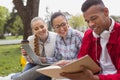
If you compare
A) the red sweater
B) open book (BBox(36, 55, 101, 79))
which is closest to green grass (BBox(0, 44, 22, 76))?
the red sweater

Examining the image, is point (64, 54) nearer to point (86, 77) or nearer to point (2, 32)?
point (86, 77)

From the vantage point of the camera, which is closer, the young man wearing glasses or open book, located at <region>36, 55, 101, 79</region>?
open book, located at <region>36, 55, 101, 79</region>

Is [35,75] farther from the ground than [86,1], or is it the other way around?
[86,1]

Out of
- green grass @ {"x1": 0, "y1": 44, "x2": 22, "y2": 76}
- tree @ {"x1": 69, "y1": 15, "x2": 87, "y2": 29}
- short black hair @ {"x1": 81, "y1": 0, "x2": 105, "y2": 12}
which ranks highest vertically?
short black hair @ {"x1": 81, "y1": 0, "x2": 105, "y2": 12}

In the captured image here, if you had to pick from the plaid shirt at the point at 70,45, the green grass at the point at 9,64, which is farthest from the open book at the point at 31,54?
the green grass at the point at 9,64

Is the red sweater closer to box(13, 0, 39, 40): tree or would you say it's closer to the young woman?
the young woman

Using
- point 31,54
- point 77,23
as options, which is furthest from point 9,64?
point 77,23

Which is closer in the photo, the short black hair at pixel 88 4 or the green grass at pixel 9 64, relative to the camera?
the short black hair at pixel 88 4

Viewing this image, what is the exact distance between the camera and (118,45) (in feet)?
8.84

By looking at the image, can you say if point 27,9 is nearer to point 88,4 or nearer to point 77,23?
point 88,4

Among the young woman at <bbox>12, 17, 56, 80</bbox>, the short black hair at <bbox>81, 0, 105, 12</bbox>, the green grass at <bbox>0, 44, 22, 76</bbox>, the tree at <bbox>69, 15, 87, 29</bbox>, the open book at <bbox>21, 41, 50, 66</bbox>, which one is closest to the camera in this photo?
the short black hair at <bbox>81, 0, 105, 12</bbox>

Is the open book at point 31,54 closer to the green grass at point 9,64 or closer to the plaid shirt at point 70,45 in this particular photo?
the plaid shirt at point 70,45

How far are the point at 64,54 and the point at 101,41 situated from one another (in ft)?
3.20

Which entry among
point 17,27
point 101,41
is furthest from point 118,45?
point 17,27
